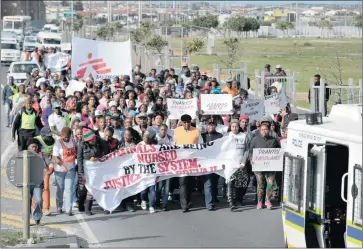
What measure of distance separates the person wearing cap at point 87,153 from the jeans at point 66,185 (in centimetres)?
15

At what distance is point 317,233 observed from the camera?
1177 centimetres

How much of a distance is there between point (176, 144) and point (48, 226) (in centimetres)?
290

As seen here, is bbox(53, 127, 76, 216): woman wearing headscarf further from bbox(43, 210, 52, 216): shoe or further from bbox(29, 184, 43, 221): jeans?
bbox(29, 184, 43, 221): jeans

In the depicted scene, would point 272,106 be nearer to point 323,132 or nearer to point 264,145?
point 264,145

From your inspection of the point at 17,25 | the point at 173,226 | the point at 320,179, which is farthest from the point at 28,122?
the point at 17,25

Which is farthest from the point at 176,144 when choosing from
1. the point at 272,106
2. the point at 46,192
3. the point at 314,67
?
the point at 314,67

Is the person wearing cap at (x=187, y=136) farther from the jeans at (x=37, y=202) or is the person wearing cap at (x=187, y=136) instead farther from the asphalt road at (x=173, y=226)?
the jeans at (x=37, y=202)

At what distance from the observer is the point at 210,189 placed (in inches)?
681

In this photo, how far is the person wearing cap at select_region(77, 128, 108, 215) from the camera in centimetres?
1672

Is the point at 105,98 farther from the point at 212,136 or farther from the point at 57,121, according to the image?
the point at 212,136

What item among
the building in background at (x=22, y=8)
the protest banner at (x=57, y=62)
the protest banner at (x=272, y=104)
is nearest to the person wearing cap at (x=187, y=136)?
the protest banner at (x=272, y=104)

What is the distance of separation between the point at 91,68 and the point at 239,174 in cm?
1264

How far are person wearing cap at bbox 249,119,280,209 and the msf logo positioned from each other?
12730 mm

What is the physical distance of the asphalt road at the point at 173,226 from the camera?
14445mm
